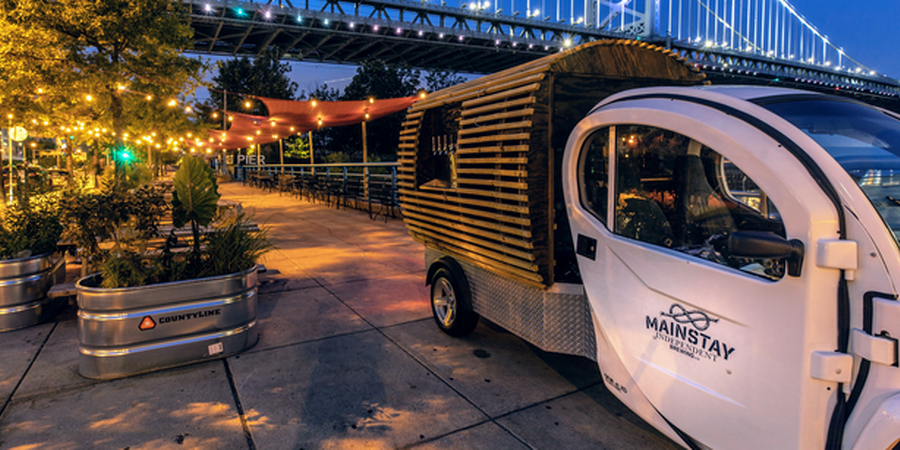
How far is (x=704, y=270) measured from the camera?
239 cm

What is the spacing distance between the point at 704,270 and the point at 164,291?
12.8 ft

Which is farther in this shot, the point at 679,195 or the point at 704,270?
the point at 679,195

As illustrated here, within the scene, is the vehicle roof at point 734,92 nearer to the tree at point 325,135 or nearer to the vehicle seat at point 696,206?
the vehicle seat at point 696,206

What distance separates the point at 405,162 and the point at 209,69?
38.4 ft

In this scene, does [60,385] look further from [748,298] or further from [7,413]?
[748,298]

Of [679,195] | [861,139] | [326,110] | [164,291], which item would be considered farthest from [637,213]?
[326,110]

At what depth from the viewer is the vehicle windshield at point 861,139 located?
199 centimetres

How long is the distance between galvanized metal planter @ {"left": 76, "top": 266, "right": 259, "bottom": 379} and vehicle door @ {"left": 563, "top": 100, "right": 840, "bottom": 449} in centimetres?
300

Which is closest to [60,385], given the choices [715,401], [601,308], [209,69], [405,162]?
[405,162]

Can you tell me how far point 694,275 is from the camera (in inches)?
96.0

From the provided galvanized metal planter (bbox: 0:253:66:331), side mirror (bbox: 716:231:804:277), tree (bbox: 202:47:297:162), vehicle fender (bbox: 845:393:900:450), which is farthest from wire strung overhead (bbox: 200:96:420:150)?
tree (bbox: 202:47:297:162)

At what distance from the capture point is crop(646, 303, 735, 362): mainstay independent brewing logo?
2340 mm

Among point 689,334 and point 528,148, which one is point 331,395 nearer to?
point 528,148

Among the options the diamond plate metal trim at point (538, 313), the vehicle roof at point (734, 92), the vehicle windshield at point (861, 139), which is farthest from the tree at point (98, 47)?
the vehicle windshield at point (861, 139)
